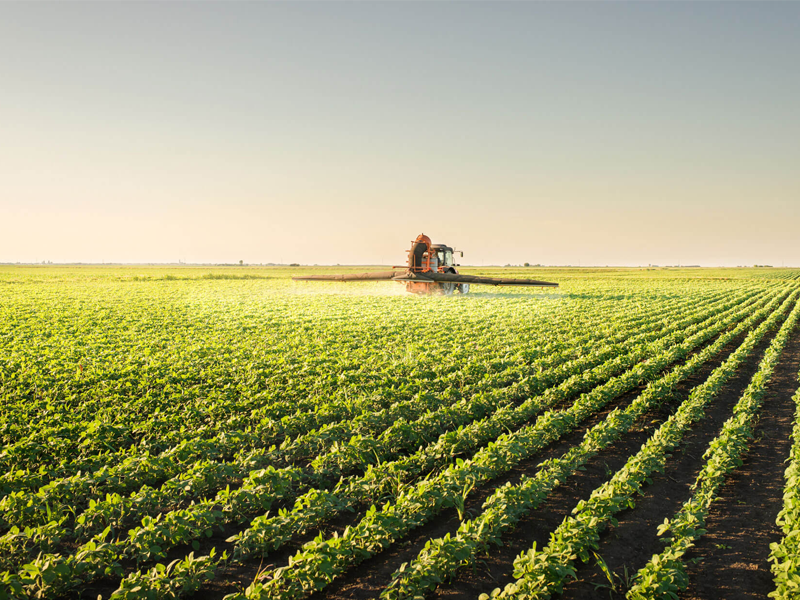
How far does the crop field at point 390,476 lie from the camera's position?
4066 mm

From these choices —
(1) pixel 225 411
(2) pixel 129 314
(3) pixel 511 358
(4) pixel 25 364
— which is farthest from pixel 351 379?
(2) pixel 129 314

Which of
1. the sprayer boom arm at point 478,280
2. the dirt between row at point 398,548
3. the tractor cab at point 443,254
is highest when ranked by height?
the tractor cab at point 443,254

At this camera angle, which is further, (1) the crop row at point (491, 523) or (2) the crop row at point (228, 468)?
(2) the crop row at point (228, 468)

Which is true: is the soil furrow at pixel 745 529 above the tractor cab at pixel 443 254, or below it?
below

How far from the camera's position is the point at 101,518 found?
16.1 ft

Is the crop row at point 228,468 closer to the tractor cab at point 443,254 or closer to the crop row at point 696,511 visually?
the crop row at point 696,511

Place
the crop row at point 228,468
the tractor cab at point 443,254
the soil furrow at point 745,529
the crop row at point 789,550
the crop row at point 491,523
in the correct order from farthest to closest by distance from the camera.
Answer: the tractor cab at point 443,254, the crop row at point 228,468, the soil furrow at point 745,529, the crop row at point 491,523, the crop row at point 789,550

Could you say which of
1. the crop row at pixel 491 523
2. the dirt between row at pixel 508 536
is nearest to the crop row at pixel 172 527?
the dirt between row at pixel 508 536

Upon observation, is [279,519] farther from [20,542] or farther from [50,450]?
[50,450]

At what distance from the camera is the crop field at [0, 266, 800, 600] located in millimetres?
4066

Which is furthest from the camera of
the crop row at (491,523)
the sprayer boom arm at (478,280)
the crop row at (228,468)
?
the sprayer boom arm at (478,280)

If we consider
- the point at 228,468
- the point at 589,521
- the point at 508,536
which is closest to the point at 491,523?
the point at 508,536

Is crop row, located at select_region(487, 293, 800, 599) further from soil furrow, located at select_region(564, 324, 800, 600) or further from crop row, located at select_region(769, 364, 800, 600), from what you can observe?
crop row, located at select_region(769, 364, 800, 600)

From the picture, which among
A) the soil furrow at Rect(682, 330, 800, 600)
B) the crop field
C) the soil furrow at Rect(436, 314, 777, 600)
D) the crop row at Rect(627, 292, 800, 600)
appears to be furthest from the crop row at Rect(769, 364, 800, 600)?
the soil furrow at Rect(436, 314, 777, 600)
